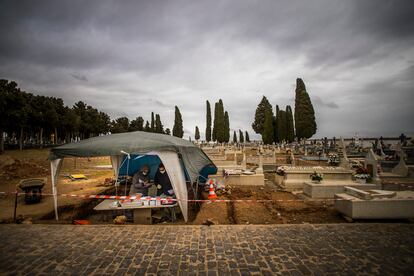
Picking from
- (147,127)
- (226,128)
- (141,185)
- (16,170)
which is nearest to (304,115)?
(226,128)

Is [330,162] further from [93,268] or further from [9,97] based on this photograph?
[9,97]

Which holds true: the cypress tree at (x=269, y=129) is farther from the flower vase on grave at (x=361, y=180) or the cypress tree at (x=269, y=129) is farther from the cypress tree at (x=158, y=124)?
the cypress tree at (x=158, y=124)

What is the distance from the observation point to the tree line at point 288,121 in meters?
39.9

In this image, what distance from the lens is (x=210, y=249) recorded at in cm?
467

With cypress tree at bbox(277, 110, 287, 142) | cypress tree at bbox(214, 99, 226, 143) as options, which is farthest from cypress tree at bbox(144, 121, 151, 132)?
cypress tree at bbox(277, 110, 287, 142)

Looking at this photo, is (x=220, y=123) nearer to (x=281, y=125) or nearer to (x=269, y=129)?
(x=269, y=129)

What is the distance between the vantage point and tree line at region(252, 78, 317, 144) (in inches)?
1571

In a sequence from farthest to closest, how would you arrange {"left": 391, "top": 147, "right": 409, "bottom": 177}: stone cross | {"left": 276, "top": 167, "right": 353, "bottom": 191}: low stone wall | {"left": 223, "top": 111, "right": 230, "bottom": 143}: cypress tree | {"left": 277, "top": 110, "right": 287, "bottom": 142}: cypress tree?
{"left": 223, "top": 111, "right": 230, "bottom": 143}: cypress tree
{"left": 277, "top": 110, "right": 287, "bottom": 142}: cypress tree
{"left": 391, "top": 147, "right": 409, "bottom": 177}: stone cross
{"left": 276, "top": 167, "right": 353, "bottom": 191}: low stone wall

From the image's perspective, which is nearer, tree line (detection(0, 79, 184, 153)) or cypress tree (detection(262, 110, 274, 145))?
→ tree line (detection(0, 79, 184, 153))

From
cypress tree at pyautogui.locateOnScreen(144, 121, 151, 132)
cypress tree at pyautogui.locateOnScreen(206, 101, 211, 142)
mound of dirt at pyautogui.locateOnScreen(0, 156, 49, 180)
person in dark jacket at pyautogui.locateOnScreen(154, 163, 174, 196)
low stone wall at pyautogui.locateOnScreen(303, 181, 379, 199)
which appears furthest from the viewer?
cypress tree at pyautogui.locateOnScreen(144, 121, 151, 132)

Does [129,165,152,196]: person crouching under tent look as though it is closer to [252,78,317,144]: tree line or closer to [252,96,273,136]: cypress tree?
[252,78,317,144]: tree line

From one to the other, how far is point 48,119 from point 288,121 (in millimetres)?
53277

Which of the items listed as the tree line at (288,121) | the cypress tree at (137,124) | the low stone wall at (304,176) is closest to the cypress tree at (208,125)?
the tree line at (288,121)

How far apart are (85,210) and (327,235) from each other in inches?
362
